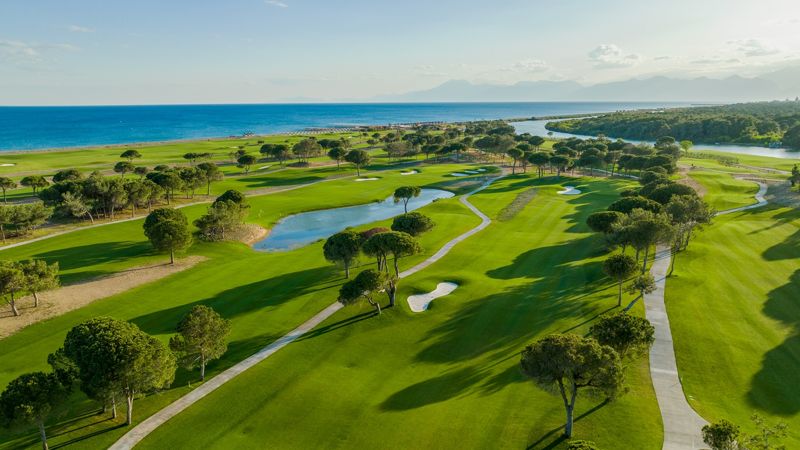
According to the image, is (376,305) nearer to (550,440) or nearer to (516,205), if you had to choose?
(550,440)

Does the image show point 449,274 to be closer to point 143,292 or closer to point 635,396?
point 635,396

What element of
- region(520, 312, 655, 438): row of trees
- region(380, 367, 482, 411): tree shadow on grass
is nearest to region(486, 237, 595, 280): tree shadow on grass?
region(380, 367, 482, 411): tree shadow on grass

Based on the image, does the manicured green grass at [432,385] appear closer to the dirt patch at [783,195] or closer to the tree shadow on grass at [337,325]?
the tree shadow on grass at [337,325]

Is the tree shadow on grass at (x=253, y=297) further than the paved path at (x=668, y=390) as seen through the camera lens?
Yes

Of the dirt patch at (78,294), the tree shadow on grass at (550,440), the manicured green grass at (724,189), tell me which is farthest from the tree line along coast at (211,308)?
the manicured green grass at (724,189)

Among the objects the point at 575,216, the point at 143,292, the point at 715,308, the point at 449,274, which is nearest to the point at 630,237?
the point at 715,308

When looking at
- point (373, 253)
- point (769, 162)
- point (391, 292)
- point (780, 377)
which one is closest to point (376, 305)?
point (391, 292)
